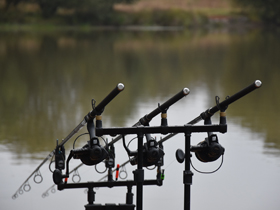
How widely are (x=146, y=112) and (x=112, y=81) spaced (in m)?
4.47

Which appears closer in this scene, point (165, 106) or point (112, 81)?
point (165, 106)

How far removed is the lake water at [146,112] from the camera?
486 centimetres

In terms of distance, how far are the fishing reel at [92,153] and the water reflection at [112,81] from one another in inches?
113

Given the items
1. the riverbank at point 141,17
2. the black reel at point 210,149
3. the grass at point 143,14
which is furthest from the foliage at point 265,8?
the black reel at point 210,149

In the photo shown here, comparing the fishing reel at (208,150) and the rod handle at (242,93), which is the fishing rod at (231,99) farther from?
the fishing reel at (208,150)

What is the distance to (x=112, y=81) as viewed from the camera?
1306 cm

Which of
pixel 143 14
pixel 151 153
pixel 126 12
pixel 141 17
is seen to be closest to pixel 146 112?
pixel 151 153

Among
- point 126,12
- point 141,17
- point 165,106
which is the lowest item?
point 165,106

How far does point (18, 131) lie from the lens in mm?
7281

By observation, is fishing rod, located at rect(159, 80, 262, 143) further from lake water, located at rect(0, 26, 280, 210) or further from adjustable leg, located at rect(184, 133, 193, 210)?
lake water, located at rect(0, 26, 280, 210)

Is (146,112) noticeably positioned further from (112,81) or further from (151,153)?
(151,153)

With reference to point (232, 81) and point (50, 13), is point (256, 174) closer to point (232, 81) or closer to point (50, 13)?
point (232, 81)

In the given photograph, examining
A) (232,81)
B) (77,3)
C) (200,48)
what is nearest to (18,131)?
(232,81)

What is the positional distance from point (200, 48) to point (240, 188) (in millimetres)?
18487
